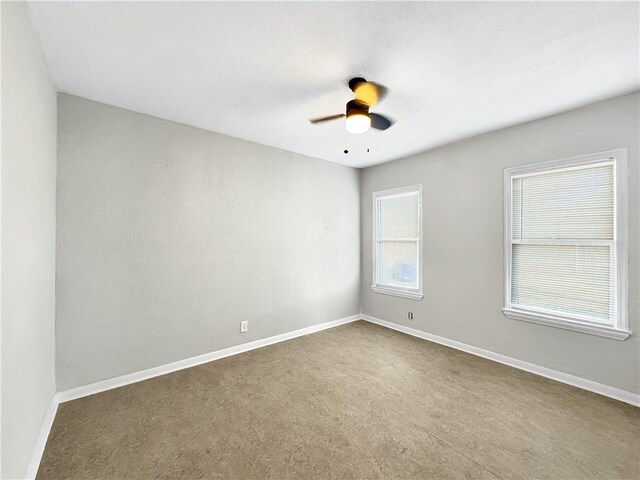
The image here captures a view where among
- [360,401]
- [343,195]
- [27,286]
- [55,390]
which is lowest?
[360,401]

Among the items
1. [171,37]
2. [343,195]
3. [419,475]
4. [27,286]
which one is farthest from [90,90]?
[419,475]

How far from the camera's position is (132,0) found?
4.75ft

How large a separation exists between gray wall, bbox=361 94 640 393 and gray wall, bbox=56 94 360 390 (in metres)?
1.54

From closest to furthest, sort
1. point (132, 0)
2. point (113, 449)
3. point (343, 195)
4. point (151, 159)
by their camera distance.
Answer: point (132, 0) < point (113, 449) < point (151, 159) < point (343, 195)

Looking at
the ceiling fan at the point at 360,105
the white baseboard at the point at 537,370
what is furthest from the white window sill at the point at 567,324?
the ceiling fan at the point at 360,105

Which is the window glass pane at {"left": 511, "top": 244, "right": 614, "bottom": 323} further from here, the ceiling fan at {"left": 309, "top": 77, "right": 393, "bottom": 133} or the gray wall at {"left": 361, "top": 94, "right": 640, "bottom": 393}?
the ceiling fan at {"left": 309, "top": 77, "right": 393, "bottom": 133}

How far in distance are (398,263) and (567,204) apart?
2.13 metres

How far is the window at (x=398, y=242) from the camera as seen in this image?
402cm

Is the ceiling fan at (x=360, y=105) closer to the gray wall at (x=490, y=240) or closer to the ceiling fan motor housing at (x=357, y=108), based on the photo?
the ceiling fan motor housing at (x=357, y=108)

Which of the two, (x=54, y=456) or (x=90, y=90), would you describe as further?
(x=90, y=90)

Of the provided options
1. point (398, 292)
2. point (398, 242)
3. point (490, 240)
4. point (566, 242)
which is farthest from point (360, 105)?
point (398, 292)

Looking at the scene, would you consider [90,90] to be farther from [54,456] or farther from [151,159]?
[54,456]

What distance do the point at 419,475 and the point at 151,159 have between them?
3.36m

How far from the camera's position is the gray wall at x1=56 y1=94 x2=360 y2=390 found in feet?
7.86
